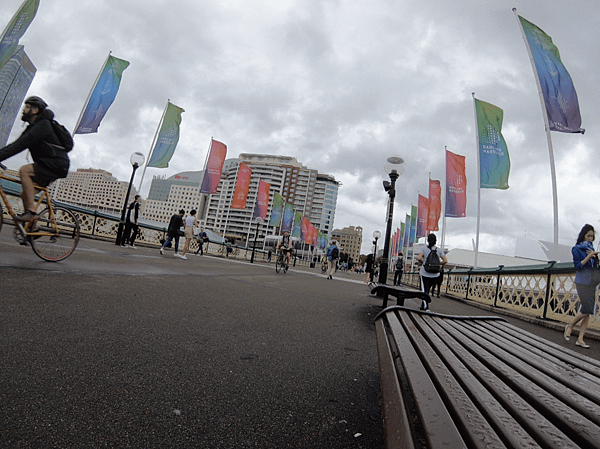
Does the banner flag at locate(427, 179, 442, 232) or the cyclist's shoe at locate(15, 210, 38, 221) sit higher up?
the banner flag at locate(427, 179, 442, 232)

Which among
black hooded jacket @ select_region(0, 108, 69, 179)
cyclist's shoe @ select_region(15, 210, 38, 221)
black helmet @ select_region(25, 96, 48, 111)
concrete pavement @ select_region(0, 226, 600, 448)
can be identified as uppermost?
black helmet @ select_region(25, 96, 48, 111)

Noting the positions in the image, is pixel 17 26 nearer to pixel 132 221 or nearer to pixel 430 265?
pixel 132 221

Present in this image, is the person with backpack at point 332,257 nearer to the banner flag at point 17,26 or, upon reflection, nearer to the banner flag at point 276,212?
the banner flag at point 17,26

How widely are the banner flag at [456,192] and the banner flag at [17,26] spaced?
19.0m

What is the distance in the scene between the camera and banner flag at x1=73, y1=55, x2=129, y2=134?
15414 millimetres

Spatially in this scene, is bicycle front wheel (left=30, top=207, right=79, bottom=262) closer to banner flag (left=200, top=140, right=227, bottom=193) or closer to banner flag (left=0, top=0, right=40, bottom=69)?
banner flag (left=0, top=0, right=40, bottom=69)

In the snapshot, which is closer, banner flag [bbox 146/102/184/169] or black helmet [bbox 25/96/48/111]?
black helmet [bbox 25/96/48/111]

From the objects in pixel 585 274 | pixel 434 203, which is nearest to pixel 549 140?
pixel 585 274

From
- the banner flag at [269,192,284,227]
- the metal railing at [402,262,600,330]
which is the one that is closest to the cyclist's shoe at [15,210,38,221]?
the metal railing at [402,262,600,330]

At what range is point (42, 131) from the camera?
13.7ft

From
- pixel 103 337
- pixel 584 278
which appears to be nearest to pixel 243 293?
pixel 103 337

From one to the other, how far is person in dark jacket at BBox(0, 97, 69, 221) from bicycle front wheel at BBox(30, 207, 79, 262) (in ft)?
0.86

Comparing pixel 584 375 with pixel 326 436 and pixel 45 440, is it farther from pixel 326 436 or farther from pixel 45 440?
pixel 45 440

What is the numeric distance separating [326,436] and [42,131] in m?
4.81
